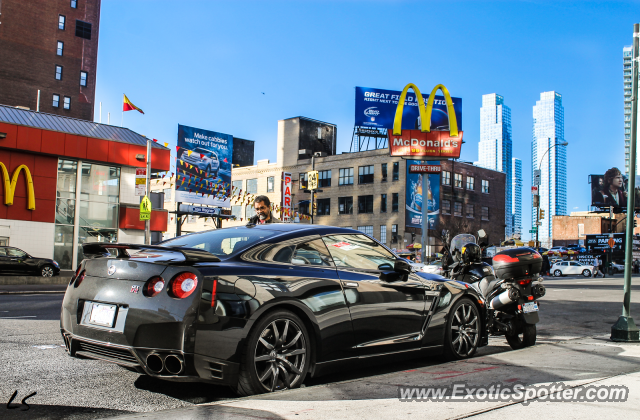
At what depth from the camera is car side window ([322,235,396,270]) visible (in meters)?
5.44

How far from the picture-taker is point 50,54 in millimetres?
60344

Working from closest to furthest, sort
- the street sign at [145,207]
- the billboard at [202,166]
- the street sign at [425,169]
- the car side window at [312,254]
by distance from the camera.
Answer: the car side window at [312,254] → the street sign at [145,207] → the street sign at [425,169] → the billboard at [202,166]

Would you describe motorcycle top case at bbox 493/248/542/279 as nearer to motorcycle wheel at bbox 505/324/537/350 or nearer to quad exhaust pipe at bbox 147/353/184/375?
motorcycle wheel at bbox 505/324/537/350

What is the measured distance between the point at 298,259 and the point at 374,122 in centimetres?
6388

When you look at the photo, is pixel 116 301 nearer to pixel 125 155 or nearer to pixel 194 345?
pixel 194 345

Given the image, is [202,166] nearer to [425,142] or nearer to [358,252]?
[425,142]

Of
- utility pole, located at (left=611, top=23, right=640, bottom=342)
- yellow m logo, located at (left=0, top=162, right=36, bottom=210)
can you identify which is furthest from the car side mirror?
yellow m logo, located at (left=0, top=162, right=36, bottom=210)

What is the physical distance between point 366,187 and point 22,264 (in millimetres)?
46546

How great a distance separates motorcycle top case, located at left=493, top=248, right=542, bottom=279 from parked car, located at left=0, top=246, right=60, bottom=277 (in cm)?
2336

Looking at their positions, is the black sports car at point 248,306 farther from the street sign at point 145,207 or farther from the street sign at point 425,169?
the street sign at point 425,169

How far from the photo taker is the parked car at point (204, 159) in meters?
52.5

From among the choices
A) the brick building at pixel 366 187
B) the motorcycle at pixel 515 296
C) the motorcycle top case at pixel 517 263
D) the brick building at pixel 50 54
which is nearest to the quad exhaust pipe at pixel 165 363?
the motorcycle at pixel 515 296

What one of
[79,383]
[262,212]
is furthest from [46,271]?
[79,383]

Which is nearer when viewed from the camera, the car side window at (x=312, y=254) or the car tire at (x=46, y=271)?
the car side window at (x=312, y=254)
